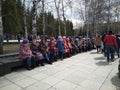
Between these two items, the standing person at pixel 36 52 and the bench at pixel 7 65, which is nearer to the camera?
the bench at pixel 7 65

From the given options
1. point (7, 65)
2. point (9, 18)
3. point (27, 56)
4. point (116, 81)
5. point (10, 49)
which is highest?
point (9, 18)

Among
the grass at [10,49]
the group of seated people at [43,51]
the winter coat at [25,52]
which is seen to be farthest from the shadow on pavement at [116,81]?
the grass at [10,49]

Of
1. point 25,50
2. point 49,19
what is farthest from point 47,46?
point 49,19

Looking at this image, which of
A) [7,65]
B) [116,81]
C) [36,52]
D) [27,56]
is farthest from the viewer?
[36,52]

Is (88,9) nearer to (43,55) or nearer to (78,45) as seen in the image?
(78,45)

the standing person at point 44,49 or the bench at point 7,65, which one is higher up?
the standing person at point 44,49

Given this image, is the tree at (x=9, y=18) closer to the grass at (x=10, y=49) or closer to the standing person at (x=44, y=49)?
the grass at (x=10, y=49)

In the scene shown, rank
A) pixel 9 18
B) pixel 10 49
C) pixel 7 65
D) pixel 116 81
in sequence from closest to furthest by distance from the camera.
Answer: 1. pixel 116 81
2. pixel 7 65
3. pixel 10 49
4. pixel 9 18

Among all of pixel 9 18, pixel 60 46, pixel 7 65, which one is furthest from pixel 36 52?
pixel 9 18

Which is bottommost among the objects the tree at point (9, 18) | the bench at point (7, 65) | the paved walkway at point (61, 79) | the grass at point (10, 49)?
the paved walkway at point (61, 79)

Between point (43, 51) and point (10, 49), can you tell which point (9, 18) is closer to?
point (10, 49)

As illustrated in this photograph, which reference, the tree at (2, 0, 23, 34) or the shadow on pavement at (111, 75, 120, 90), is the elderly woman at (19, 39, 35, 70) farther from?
the tree at (2, 0, 23, 34)

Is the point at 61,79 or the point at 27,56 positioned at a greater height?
the point at 27,56

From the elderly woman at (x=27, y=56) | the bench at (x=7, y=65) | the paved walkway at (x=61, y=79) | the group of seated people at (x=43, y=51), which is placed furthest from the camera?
the group of seated people at (x=43, y=51)
